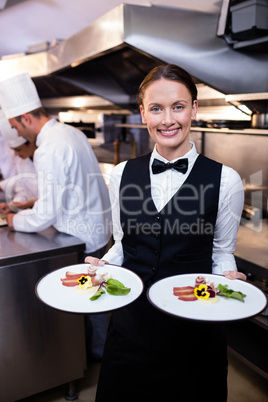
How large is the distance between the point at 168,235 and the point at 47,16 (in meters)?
4.42

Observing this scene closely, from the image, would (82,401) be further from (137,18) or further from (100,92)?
(100,92)

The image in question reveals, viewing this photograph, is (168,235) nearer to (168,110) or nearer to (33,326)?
(168,110)

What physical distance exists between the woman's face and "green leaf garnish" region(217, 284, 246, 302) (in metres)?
0.49

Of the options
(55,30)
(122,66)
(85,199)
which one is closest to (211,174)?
(85,199)

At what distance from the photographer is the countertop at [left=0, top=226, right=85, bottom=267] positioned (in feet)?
6.44

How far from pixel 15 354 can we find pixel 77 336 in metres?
0.36

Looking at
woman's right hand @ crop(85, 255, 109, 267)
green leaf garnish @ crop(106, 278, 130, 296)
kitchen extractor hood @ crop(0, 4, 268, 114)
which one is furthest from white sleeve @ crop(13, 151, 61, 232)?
green leaf garnish @ crop(106, 278, 130, 296)

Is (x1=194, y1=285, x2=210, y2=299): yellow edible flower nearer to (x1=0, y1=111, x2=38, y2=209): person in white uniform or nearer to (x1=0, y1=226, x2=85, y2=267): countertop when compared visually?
(x1=0, y1=226, x2=85, y2=267): countertop

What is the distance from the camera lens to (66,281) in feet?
4.17

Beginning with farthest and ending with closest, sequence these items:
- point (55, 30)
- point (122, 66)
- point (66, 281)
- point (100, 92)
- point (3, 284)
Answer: point (55, 30) < point (100, 92) < point (122, 66) < point (3, 284) < point (66, 281)

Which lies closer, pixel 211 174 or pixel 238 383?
pixel 211 174

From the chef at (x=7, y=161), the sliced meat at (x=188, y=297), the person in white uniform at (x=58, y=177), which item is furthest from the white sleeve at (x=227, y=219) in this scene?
the chef at (x=7, y=161)

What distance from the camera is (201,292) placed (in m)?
1.15

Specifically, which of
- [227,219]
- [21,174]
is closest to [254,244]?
[227,219]
